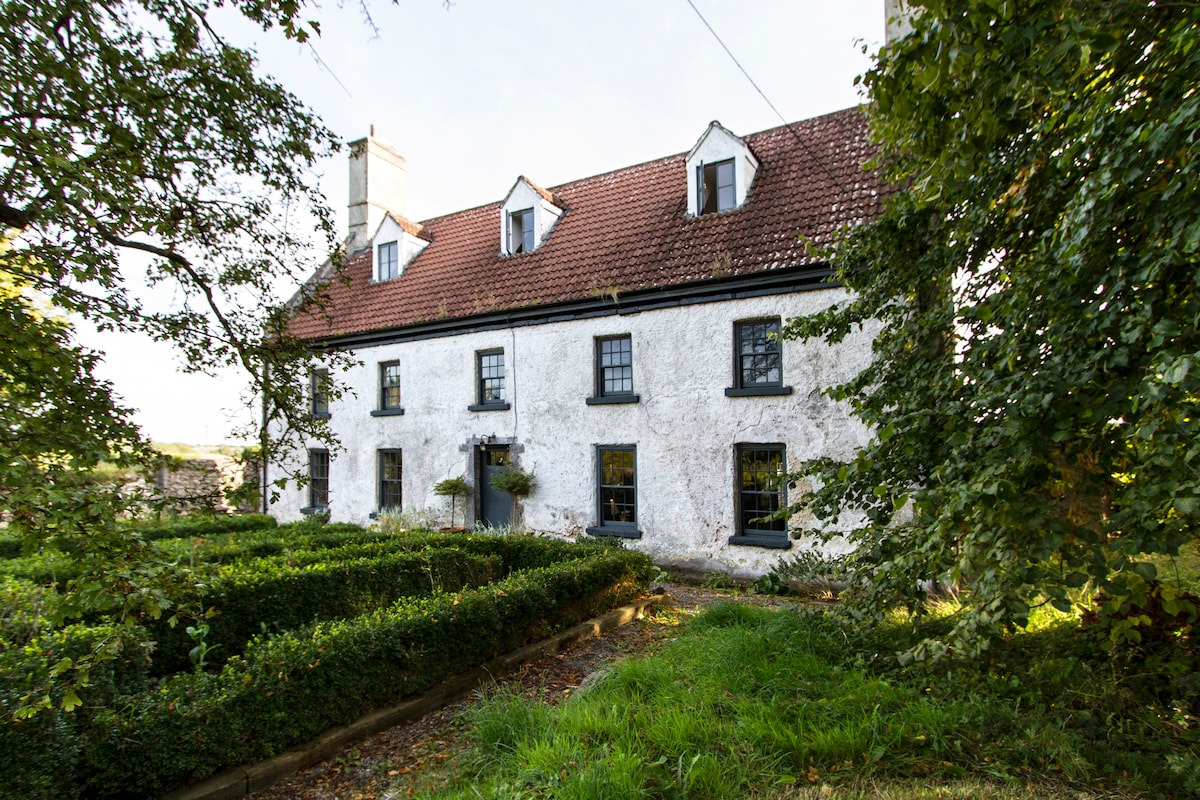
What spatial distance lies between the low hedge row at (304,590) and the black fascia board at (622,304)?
10.9 feet

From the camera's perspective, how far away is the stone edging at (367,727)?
4.58m

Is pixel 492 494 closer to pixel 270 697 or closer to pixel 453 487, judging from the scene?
pixel 453 487

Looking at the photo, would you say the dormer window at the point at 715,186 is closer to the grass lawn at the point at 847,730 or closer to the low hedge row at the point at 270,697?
the low hedge row at the point at 270,697

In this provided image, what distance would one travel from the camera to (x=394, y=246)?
61.4 feet

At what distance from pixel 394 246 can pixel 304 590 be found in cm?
1299

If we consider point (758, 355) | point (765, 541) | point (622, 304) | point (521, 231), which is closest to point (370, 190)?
point (521, 231)

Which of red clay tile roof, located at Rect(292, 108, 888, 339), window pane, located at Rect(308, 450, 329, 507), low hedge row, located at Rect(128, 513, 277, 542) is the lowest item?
low hedge row, located at Rect(128, 513, 277, 542)

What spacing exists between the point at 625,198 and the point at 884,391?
1137 cm

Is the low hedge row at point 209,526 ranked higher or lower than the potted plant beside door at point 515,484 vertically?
lower

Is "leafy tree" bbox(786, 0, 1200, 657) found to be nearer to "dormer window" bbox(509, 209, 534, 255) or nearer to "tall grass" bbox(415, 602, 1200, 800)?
"tall grass" bbox(415, 602, 1200, 800)

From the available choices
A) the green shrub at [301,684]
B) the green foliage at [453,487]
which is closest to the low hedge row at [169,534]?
the green foliage at [453,487]

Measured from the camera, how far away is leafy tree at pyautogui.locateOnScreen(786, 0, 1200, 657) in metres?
2.84

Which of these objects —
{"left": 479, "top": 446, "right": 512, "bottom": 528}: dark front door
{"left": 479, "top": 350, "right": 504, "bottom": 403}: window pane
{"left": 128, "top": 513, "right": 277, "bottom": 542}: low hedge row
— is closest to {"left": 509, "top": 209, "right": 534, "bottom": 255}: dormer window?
{"left": 479, "top": 350, "right": 504, "bottom": 403}: window pane

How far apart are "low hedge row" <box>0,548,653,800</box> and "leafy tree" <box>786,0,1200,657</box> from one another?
422 cm
